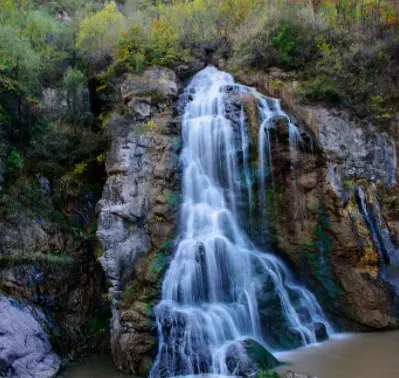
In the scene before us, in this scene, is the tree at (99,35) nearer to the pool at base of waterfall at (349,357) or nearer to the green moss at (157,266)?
the green moss at (157,266)

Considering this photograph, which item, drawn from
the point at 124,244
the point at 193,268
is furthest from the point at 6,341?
the point at 193,268

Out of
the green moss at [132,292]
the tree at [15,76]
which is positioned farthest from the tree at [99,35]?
the green moss at [132,292]

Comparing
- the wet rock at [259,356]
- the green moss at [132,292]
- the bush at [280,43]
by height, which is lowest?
the wet rock at [259,356]

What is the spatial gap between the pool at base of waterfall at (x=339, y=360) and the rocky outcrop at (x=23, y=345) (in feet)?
1.67

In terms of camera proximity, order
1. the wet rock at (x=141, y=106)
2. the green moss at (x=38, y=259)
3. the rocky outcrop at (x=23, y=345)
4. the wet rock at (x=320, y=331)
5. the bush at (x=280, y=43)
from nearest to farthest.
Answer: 1. the rocky outcrop at (x=23, y=345)
2. the green moss at (x=38, y=259)
3. the wet rock at (x=320, y=331)
4. the wet rock at (x=141, y=106)
5. the bush at (x=280, y=43)

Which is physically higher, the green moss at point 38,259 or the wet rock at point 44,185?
the wet rock at point 44,185

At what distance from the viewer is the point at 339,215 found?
11.2 meters

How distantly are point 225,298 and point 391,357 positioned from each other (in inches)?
154

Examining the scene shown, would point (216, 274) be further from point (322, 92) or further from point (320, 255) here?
point (322, 92)

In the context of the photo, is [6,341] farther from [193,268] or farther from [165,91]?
[165,91]

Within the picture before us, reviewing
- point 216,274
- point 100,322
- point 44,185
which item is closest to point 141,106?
point 44,185

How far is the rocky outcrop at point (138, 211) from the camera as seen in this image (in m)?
8.72

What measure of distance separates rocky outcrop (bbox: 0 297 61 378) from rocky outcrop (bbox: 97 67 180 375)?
1.56 meters

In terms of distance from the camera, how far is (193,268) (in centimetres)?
960
